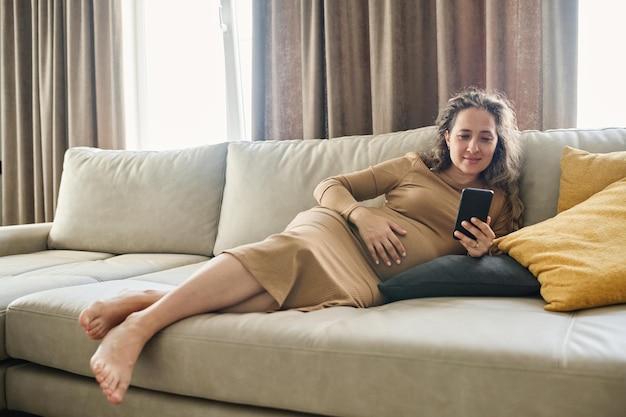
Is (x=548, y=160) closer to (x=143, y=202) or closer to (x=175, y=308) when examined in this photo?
(x=175, y=308)

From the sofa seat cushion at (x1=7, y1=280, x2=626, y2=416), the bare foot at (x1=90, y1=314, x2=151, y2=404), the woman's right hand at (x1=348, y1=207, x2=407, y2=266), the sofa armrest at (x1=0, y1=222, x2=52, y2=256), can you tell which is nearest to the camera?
the sofa seat cushion at (x1=7, y1=280, x2=626, y2=416)

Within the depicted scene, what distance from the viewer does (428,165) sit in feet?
6.36

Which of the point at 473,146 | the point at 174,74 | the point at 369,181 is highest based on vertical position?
the point at 174,74

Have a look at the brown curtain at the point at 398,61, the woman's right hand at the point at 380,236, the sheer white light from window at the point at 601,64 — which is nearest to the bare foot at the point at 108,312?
the woman's right hand at the point at 380,236

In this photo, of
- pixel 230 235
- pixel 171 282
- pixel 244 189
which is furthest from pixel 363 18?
pixel 171 282

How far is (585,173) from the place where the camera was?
5.37 ft

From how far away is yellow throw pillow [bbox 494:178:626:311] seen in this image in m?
1.25

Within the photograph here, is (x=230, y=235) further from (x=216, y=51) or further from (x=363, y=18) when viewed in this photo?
(x=216, y=51)

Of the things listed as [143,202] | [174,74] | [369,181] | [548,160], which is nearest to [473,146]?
[548,160]

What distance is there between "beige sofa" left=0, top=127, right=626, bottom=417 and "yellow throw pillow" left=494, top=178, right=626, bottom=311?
0.04 m

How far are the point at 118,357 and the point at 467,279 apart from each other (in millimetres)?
829

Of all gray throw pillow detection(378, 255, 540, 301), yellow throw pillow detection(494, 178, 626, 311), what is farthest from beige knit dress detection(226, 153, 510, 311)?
yellow throw pillow detection(494, 178, 626, 311)

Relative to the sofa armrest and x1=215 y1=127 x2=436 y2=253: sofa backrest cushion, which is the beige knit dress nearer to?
x1=215 y1=127 x2=436 y2=253: sofa backrest cushion

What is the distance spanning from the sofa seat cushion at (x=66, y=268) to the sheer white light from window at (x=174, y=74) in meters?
1.22
